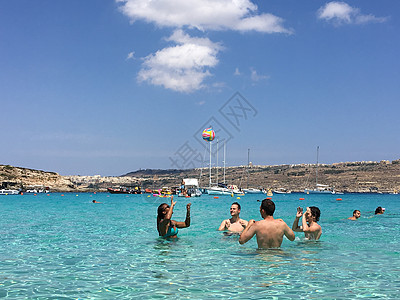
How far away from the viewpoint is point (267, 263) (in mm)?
9344

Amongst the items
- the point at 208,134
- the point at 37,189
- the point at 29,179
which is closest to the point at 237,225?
the point at 208,134

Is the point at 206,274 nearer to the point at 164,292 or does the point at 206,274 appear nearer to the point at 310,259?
the point at 164,292

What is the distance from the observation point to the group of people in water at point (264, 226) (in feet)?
31.8

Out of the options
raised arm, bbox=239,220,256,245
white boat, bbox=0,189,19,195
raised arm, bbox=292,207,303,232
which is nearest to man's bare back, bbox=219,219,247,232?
raised arm, bbox=292,207,303,232

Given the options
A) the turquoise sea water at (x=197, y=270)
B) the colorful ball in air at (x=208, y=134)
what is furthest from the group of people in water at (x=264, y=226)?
the colorful ball in air at (x=208, y=134)

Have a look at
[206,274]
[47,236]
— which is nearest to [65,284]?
[206,274]

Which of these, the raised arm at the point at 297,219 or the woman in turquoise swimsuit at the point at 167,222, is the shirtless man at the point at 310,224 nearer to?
the raised arm at the point at 297,219

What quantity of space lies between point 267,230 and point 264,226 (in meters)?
0.14

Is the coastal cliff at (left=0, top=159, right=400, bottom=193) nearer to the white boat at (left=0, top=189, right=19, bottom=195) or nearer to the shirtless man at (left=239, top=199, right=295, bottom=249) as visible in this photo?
the white boat at (left=0, top=189, right=19, bottom=195)

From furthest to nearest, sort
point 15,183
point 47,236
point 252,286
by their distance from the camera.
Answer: point 15,183, point 47,236, point 252,286

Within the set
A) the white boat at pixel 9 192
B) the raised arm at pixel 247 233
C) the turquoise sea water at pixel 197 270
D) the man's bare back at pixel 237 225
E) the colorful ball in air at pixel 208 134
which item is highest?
the colorful ball in air at pixel 208 134

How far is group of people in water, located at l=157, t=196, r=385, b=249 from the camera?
382 inches

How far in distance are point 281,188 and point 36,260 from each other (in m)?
141

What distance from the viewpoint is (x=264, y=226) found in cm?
1007
